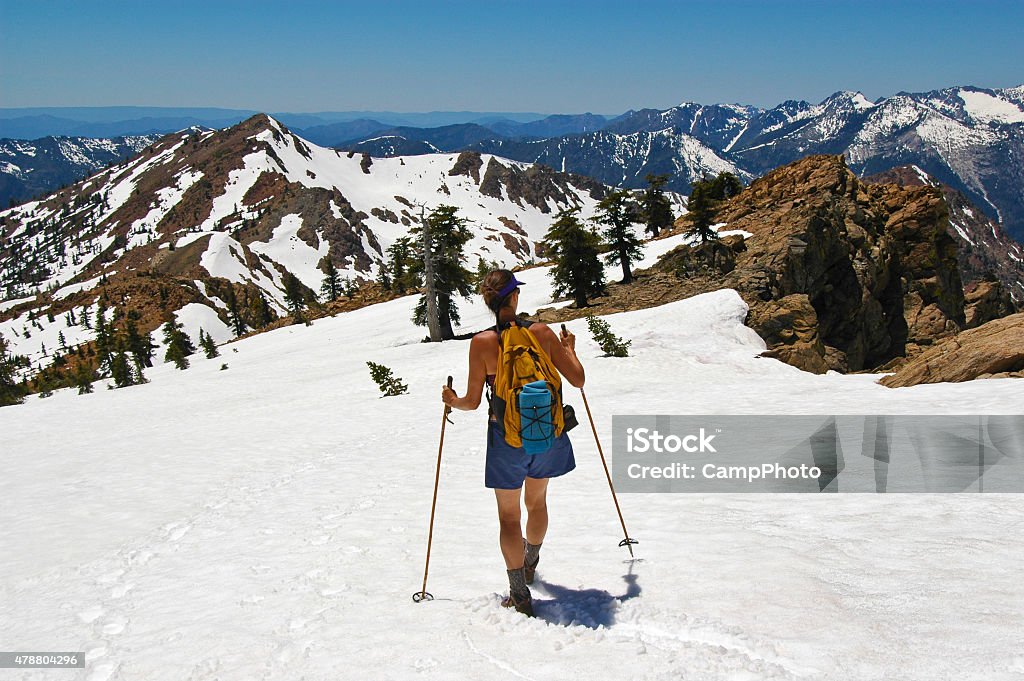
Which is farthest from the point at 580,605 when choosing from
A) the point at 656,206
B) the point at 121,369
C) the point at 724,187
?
the point at 121,369

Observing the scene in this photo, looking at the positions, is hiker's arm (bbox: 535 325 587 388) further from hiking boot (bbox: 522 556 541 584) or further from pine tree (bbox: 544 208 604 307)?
pine tree (bbox: 544 208 604 307)

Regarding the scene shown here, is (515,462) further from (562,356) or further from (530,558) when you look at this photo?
(530,558)

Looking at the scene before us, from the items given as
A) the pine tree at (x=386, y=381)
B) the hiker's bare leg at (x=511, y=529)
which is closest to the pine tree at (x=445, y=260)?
the pine tree at (x=386, y=381)

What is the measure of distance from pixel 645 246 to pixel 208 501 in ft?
127

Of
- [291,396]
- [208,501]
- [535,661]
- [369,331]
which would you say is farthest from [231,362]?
[535,661]

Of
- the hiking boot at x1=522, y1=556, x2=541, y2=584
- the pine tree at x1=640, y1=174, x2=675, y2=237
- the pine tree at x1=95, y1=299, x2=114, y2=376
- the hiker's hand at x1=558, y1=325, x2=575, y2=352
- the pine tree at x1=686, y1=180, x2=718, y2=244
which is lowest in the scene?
the pine tree at x1=95, y1=299, x2=114, y2=376

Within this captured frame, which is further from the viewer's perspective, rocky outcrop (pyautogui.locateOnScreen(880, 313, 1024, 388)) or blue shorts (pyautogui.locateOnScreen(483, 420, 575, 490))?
rocky outcrop (pyautogui.locateOnScreen(880, 313, 1024, 388))

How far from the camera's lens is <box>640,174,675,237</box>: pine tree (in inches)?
Result: 1861

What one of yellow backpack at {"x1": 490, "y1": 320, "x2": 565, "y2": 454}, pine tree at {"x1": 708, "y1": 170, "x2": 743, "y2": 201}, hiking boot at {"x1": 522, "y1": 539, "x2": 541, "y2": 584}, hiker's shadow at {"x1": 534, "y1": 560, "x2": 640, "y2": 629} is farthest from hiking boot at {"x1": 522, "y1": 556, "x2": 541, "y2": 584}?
pine tree at {"x1": 708, "y1": 170, "x2": 743, "y2": 201}

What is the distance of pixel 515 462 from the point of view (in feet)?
15.7

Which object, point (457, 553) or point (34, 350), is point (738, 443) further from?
point (34, 350)

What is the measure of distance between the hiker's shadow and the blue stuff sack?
4.82 ft

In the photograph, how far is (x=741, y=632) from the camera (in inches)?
171

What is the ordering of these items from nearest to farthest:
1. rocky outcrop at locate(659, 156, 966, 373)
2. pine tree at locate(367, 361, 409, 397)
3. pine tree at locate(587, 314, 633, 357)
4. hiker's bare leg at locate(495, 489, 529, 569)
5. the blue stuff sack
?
Result: the blue stuff sack
hiker's bare leg at locate(495, 489, 529, 569)
pine tree at locate(367, 361, 409, 397)
pine tree at locate(587, 314, 633, 357)
rocky outcrop at locate(659, 156, 966, 373)
